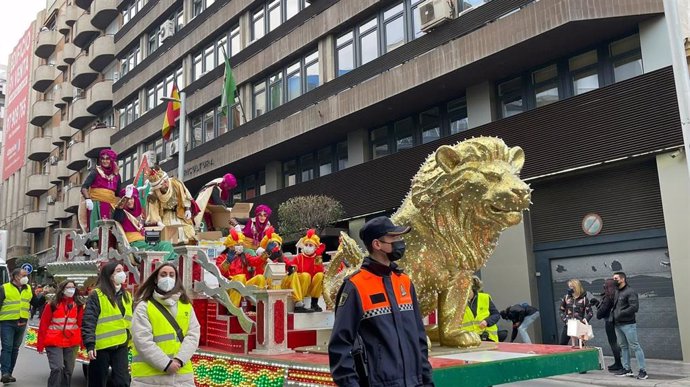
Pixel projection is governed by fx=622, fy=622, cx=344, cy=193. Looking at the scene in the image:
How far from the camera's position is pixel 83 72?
4122 centimetres

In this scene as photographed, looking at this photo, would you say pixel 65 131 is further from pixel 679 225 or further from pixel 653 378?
pixel 653 378

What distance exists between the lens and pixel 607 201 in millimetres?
14305

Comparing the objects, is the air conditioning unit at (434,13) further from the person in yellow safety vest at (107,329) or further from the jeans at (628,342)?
the person in yellow safety vest at (107,329)

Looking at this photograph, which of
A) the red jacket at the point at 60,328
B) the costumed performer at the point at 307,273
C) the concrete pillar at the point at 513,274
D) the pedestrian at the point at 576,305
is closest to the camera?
the costumed performer at the point at 307,273

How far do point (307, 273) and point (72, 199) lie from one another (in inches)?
1519

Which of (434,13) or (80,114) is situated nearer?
(434,13)

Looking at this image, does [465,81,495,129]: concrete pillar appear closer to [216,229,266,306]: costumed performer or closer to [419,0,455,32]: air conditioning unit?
[419,0,455,32]: air conditioning unit

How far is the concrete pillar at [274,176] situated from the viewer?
2523cm

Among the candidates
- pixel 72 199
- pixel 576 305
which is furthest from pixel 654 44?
pixel 72 199

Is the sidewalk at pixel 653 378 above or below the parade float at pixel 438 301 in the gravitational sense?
below

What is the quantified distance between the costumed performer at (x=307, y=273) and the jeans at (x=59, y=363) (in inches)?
144

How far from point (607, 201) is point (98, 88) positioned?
3336 cm

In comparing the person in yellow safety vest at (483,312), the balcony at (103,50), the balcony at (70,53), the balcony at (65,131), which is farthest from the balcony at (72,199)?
the person in yellow safety vest at (483,312)

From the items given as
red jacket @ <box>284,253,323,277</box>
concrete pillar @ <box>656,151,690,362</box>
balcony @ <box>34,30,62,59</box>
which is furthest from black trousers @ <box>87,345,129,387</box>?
balcony @ <box>34,30,62,59</box>
